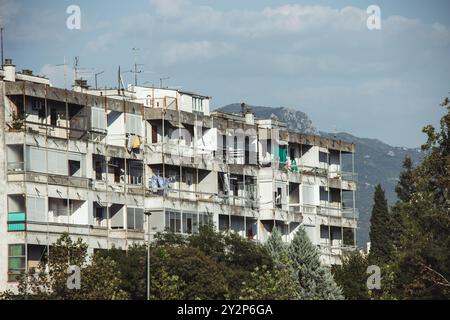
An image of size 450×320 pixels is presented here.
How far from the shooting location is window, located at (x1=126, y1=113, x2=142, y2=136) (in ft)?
350

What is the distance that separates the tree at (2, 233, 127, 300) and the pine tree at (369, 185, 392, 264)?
5116 cm

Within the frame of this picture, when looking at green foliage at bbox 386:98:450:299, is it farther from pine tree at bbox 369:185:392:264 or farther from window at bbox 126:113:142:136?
pine tree at bbox 369:185:392:264

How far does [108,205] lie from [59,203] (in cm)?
522

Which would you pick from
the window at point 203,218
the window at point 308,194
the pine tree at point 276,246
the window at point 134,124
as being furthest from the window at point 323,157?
the window at point 134,124

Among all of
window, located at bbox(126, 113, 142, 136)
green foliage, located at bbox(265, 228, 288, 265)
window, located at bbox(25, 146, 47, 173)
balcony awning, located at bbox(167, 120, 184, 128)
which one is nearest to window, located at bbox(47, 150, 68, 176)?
window, located at bbox(25, 146, 47, 173)

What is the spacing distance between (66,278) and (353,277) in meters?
30.1

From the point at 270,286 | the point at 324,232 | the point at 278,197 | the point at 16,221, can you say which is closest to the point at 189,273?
the point at 270,286

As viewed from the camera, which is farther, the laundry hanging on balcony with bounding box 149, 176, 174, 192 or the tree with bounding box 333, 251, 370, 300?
the tree with bounding box 333, 251, 370, 300

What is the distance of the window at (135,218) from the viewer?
104 m

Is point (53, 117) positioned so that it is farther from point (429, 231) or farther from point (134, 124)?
point (429, 231)

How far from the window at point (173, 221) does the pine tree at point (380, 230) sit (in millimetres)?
34022
